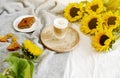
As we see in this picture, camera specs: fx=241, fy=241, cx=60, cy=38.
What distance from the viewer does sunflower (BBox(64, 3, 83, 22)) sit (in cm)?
127

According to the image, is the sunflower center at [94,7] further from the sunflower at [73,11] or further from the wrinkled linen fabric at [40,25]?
the wrinkled linen fabric at [40,25]

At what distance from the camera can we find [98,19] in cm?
119

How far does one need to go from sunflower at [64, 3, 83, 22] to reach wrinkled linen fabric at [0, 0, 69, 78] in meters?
0.06

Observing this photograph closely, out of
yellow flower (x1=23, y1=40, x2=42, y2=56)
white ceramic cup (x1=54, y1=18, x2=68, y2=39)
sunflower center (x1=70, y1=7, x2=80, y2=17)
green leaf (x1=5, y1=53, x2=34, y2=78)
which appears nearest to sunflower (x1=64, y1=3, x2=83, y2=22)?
sunflower center (x1=70, y1=7, x2=80, y2=17)

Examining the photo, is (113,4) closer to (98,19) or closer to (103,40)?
(98,19)

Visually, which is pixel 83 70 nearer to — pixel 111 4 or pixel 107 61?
pixel 107 61

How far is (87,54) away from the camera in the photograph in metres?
1.12

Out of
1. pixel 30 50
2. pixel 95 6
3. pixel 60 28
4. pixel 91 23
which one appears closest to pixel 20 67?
pixel 30 50

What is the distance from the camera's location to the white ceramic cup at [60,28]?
3.76 ft

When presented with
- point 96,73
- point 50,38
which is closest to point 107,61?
point 96,73

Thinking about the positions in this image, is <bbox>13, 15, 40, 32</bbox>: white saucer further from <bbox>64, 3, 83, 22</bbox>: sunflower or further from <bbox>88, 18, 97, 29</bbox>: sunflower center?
<bbox>88, 18, 97, 29</bbox>: sunflower center

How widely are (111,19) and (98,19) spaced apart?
0.07 m

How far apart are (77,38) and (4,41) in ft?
1.17

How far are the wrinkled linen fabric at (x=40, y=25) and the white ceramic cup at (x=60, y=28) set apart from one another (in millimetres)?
94
